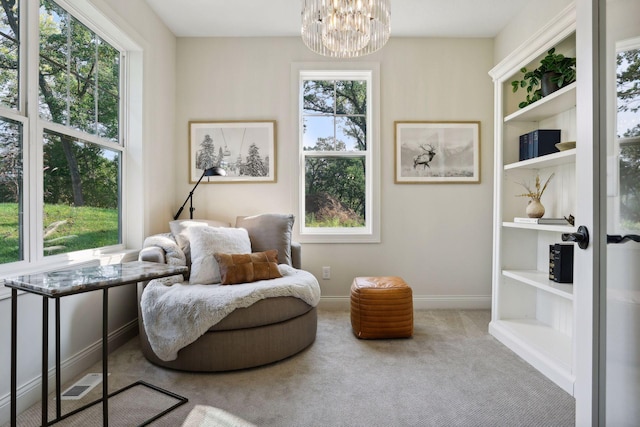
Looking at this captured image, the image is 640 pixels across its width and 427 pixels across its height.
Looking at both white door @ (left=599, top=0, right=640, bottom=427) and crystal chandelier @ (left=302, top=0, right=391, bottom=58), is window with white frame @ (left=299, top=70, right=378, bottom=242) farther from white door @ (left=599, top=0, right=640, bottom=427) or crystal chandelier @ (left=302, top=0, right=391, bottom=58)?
white door @ (left=599, top=0, right=640, bottom=427)

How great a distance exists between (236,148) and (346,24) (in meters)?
1.79

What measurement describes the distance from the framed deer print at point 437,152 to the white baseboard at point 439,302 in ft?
3.79

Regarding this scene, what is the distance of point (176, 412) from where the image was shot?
5.40 feet

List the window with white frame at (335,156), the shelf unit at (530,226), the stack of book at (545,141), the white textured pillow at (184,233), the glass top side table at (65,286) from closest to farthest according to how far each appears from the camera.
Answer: the glass top side table at (65,286) < the shelf unit at (530,226) < the stack of book at (545,141) < the white textured pillow at (184,233) < the window with white frame at (335,156)

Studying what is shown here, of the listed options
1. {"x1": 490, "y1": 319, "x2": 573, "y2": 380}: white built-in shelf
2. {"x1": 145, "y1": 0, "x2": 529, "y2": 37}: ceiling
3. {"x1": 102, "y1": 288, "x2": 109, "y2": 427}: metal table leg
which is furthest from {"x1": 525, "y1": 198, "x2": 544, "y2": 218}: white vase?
{"x1": 102, "y1": 288, "x2": 109, "y2": 427}: metal table leg

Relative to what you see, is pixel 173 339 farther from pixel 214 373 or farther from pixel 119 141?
pixel 119 141

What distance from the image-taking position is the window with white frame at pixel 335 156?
344 centimetres

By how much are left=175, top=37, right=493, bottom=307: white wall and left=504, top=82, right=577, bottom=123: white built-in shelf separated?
83cm

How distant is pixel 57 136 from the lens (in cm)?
204

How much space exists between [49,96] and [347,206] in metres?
2.47

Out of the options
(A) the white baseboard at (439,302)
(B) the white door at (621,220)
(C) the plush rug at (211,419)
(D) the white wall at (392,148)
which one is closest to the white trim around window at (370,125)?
(D) the white wall at (392,148)

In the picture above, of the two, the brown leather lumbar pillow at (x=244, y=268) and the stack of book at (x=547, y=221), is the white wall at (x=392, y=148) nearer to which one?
the brown leather lumbar pillow at (x=244, y=268)

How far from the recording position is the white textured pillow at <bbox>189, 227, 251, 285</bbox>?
2.42 m

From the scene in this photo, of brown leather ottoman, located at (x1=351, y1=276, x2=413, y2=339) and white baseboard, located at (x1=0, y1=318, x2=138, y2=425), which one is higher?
brown leather ottoman, located at (x1=351, y1=276, x2=413, y2=339)
